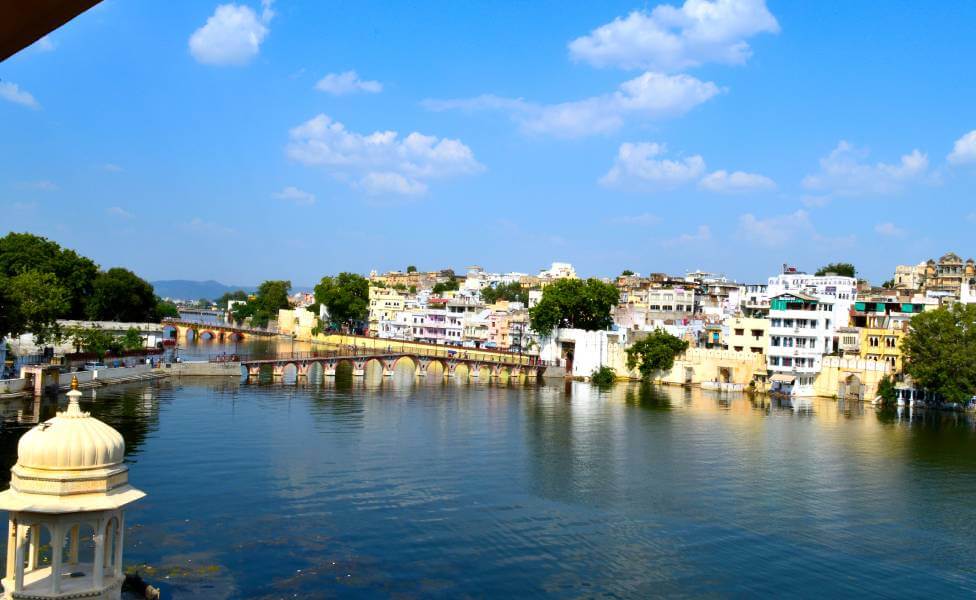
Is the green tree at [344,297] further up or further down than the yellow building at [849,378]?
further up

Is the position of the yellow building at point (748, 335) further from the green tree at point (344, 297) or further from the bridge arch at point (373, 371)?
the green tree at point (344, 297)

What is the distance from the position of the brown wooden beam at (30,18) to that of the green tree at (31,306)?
37.1 m

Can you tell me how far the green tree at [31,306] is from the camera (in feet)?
115

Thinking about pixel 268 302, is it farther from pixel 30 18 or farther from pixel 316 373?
pixel 30 18

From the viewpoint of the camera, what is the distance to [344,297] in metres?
85.4

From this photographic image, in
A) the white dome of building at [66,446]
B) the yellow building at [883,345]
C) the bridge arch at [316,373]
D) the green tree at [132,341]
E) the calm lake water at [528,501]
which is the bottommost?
the calm lake water at [528,501]

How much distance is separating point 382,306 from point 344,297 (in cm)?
545

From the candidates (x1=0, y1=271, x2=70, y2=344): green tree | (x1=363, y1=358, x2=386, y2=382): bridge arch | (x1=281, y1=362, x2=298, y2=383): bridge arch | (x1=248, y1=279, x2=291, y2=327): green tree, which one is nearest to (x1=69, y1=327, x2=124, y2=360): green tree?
(x1=0, y1=271, x2=70, y2=344): green tree

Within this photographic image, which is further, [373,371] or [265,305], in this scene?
[265,305]

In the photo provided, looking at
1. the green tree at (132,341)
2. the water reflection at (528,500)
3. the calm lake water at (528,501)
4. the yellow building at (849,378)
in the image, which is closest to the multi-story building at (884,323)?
the yellow building at (849,378)

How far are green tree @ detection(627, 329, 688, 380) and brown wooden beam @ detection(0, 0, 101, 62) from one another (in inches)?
2111

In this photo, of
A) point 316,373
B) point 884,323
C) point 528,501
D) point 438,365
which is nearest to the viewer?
point 528,501

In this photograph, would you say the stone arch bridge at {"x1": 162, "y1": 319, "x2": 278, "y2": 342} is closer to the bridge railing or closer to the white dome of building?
the bridge railing

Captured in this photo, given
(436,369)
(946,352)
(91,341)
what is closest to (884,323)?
(946,352)
